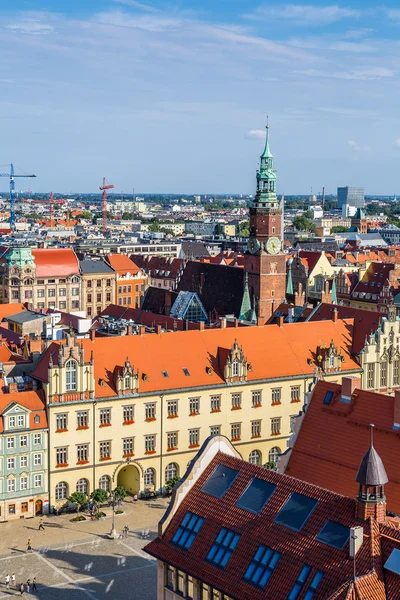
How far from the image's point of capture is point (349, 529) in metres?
41.4

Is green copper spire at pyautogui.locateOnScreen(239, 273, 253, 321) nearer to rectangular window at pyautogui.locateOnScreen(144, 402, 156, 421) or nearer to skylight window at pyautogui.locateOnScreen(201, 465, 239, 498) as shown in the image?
rectangular window at pyautogui.locateOnScreen(144, 402, 156, 421)

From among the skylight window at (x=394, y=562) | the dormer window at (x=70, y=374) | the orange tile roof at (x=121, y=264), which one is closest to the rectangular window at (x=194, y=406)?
the dormer window at (x=70, y=374)

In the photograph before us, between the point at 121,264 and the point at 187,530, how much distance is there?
142 m

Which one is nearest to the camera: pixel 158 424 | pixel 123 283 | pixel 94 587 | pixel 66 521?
pixel 94 587

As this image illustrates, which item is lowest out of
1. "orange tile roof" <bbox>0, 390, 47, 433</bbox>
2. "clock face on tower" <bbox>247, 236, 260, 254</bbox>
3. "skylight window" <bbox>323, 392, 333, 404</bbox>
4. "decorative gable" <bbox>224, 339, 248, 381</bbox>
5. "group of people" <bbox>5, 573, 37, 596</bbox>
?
"group of people" <bbox>5, 573, 37, 596</bbox>

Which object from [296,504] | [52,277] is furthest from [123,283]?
[296,504]

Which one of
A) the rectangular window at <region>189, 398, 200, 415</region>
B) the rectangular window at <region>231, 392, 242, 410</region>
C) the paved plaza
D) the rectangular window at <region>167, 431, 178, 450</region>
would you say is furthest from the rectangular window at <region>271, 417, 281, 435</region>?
the paved plaza

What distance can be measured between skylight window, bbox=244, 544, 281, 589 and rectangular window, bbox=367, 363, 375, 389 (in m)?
50.6

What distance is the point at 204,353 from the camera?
8575 cm

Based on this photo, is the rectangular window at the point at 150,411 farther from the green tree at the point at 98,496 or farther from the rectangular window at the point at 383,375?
the rectangular window at the point at 383,375

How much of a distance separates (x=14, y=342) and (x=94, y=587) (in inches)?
1704

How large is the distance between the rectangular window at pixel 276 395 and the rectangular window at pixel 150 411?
1262 cm

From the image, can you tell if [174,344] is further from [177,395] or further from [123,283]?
[123,283]

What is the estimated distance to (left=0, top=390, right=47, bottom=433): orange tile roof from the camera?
244 ft
